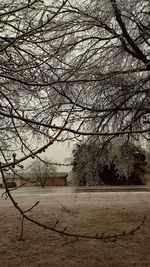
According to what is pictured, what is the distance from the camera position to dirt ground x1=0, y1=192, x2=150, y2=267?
298 inches

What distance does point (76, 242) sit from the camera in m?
8.57

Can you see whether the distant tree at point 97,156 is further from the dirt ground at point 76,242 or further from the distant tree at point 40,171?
the distant tree at point 40,171

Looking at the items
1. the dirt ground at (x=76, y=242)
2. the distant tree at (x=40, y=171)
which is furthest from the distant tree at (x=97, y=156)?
the distant tree at (x=40, y=171)

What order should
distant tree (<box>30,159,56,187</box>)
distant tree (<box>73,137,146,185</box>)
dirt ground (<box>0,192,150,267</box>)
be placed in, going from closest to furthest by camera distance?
distant tree (<box>30,159,56,187</box>)
dirt ground (<box>0,192,150,267</box>)
distant tree (<box>73,137,146,185</box>)

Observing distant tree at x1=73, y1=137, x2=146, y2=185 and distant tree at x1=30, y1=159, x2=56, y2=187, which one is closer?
distant tree at x1=30, y1=159, x2=56, y2=187

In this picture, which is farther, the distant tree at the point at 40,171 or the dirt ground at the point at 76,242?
the dirt ground at the point at 76,242

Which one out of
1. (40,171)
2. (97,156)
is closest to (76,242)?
(40,171)

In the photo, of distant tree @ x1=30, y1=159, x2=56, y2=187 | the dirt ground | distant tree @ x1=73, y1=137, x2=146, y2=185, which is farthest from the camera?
distant tree @ x1=73, y1=137, x2=146, y2=185

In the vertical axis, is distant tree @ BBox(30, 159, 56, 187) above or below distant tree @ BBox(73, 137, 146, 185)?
below

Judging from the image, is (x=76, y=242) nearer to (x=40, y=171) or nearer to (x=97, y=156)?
(x=40, y=171)

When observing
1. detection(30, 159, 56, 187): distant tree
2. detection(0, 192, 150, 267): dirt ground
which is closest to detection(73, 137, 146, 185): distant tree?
detection(0, 192, 150, 267): dirt ground

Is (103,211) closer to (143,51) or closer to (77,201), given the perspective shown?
(77,201)

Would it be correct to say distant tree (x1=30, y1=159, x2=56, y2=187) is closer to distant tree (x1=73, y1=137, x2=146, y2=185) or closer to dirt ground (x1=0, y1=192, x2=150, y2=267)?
dirt ground (x1=0, y1=192, x2=150, y2=267)

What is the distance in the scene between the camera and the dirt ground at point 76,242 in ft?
24.8
